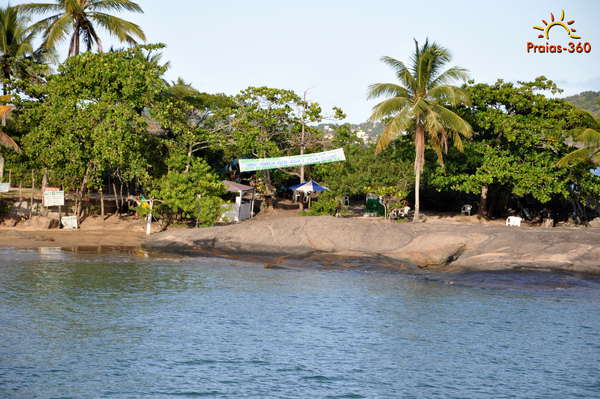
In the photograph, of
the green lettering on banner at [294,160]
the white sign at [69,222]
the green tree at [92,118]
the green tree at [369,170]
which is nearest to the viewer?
the green tree at [92,118]

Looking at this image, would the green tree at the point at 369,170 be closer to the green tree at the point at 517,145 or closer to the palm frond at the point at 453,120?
the green tree at the point at 517,145

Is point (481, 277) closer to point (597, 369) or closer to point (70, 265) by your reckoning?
point (597, 369)

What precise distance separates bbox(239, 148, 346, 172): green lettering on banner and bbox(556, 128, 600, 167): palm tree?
11.2m

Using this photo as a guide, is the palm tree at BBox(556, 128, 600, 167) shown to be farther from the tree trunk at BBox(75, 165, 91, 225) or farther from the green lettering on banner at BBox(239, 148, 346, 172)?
the tree trunk at BBox(75, 165, 91, 225)

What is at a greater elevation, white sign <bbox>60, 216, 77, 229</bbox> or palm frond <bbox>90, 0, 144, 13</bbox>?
palm frond <bbox>90, 0, 144, 13</bbox>

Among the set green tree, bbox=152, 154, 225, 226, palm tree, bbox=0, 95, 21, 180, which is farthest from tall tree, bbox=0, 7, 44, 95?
green tree, bbox=152, 154, 225, 226

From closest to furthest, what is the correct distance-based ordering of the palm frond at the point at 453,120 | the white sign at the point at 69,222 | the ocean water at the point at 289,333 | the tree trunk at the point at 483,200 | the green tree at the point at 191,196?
the ocean water at the point at 289,333, the green tree at the point at 191,196, the palm frond at the point at 453,120, the white sign at the point at 69,222, the tree trunk at the point at 483,200

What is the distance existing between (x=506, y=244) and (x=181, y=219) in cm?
1598

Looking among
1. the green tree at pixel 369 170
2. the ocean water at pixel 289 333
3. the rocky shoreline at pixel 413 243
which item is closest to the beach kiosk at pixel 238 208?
the rocky shoreline at pixel 413 243

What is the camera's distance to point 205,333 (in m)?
14.8

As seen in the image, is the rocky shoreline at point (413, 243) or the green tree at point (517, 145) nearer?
the rocky shoreline at point (413, 243)

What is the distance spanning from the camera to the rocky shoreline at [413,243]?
22078 mm

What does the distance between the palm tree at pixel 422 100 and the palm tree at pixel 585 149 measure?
4583 millimetres

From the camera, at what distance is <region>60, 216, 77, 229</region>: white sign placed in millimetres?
29797
